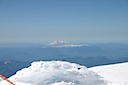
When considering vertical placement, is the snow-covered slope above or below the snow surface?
below

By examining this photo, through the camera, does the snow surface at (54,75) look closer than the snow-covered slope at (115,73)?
Yes

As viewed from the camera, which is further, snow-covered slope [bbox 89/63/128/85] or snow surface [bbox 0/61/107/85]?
snow-covered slope [bbox 89/63/128/85]

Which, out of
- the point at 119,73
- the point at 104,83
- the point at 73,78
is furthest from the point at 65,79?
the point at 119,73

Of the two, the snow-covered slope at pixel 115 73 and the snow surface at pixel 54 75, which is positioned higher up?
the snow surface at pixel 54 75

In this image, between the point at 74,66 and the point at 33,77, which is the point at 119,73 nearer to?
the point at 74,66

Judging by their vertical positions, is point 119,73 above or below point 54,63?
below
